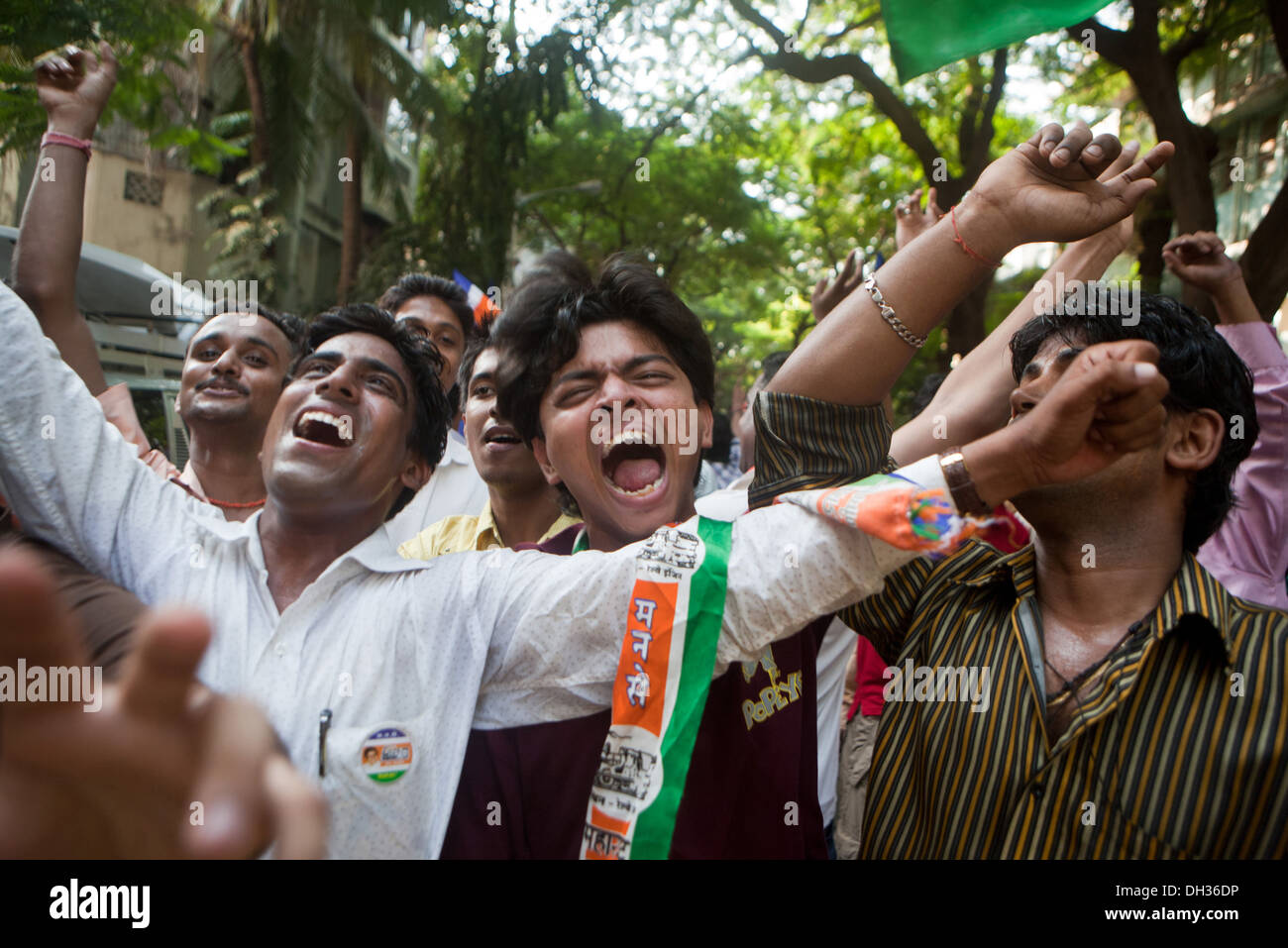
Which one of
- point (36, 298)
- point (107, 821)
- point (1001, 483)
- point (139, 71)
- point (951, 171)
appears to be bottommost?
point (107, 821)

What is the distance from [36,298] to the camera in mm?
2172

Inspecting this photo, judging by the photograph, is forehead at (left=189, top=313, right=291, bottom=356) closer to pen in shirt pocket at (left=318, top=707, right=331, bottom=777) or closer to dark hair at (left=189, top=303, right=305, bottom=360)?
dark hair at (left=189, top=303, right=305, bottom=360)

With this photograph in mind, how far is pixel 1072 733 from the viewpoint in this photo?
1.55m

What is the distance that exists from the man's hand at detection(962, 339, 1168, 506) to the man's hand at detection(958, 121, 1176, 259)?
347mm

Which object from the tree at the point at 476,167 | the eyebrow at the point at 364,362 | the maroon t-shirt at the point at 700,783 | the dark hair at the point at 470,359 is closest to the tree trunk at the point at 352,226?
the tree at the point at 476,167

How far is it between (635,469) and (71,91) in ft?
5.09

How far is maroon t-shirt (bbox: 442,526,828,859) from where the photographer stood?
1.69 meters

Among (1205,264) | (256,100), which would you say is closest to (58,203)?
(1205,264)

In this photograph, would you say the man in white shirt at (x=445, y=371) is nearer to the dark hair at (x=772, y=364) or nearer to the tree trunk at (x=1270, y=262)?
the dark hair at (x=772, y=364)
